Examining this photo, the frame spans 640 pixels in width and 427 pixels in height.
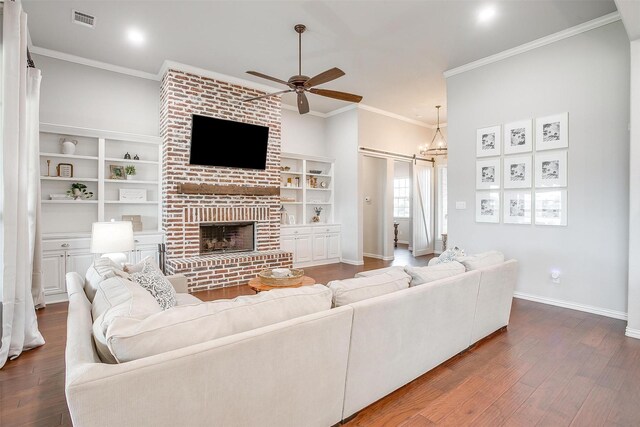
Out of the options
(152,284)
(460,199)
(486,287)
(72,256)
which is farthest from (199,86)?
(486,287)

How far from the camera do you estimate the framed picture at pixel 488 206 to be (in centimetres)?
455

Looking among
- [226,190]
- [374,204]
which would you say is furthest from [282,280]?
[374,204]

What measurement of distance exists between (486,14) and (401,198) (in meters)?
7.14

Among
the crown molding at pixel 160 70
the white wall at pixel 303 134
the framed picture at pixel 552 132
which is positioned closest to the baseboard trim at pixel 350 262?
the white wall at pixel 303 134

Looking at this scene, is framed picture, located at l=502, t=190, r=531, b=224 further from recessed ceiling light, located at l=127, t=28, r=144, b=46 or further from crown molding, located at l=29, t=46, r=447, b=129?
recessed ceiling light, located at l=127, t=28, r=144, b=46

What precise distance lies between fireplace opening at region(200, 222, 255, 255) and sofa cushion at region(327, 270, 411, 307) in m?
3.89

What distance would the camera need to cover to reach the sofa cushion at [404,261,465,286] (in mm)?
2295

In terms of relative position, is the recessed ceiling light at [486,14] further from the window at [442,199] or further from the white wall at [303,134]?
the window at [442,199]

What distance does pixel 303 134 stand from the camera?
23.6 ft

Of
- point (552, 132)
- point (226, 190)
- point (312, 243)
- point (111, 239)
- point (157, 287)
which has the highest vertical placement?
point (552, 132)

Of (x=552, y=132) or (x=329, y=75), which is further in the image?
(x=552, y=132)

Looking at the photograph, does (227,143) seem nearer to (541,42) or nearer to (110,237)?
(110,237)

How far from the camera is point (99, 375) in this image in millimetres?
1021

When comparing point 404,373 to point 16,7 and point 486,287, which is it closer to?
point 486,287
